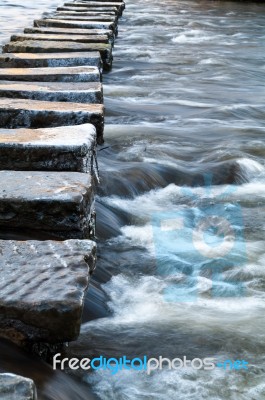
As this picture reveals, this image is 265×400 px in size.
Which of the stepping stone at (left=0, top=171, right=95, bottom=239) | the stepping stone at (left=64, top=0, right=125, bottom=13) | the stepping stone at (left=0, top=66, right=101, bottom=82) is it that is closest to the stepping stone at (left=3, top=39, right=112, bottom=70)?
the stepping stone at (left=0, top=66, right=101, bottom=82)

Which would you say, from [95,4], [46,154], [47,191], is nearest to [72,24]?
[95,4]

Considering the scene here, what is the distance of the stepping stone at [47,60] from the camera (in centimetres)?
584

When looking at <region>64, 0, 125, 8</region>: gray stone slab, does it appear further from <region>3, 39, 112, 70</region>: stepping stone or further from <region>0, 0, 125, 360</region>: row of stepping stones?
<region>0, 0, 125, 360</region>: row of stepping stones

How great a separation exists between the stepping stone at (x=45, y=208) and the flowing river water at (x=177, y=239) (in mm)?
335

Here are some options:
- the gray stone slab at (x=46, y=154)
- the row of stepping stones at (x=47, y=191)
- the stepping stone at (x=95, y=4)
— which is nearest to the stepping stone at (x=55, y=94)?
the row of stepping stones at (x=47, y=191)

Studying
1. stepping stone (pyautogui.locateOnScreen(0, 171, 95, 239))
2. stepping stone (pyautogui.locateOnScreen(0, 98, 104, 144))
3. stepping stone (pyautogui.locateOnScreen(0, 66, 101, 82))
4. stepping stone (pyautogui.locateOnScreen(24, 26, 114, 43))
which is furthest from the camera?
stepping stone (pyautogui.locateOnScreen(24, 26, 114, 43))

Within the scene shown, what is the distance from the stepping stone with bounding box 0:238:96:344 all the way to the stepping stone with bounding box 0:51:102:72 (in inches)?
144

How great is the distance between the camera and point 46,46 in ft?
21.9

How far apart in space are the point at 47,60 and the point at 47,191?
126 inches

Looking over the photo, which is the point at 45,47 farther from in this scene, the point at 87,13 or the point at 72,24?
the point at 87,13

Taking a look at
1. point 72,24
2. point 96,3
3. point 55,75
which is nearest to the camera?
point 55,75

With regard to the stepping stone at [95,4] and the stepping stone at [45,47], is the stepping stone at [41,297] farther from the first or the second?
the stepping stone at [95,4]

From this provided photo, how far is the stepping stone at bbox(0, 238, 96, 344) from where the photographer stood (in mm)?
2191

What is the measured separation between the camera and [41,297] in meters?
2.21
